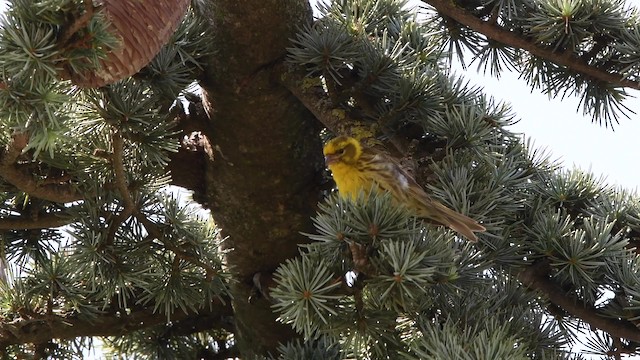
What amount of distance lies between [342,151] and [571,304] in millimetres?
585

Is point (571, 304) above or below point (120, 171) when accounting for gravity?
below

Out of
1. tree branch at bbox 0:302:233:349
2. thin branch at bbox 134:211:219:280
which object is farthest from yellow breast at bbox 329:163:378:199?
tree branch at bbox 0:302:233:349

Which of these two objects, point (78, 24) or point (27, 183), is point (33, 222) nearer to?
point (27, 183)

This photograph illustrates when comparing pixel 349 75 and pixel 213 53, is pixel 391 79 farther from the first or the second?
pixel 213 53

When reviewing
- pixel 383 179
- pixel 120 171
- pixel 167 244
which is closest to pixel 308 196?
pixel 383 179

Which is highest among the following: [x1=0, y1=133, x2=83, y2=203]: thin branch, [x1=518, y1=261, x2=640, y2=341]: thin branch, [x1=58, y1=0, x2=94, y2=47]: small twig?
[x1=0, y1=133, x2=83, y2=203]: thin branch

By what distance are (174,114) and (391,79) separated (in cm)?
50

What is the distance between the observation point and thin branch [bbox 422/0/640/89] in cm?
196

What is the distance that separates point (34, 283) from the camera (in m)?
1.83

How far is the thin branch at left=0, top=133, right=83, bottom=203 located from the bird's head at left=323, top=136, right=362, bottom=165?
56cm

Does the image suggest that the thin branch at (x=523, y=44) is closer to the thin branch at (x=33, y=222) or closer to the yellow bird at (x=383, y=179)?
the yellow bird at (x=383, y=179)

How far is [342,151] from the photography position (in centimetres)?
201

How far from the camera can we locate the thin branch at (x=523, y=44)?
6.43 ft

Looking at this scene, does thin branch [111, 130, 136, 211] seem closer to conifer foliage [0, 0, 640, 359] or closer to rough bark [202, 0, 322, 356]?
conifer foliage [0, 0, 640, 359]
